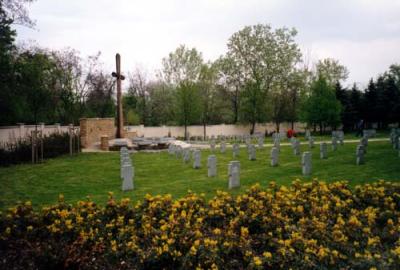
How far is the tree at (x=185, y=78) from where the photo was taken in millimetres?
40906

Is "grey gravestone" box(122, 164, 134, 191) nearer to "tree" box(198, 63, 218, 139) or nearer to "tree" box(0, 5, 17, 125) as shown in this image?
"tree" box(0, 5, 17, 125)

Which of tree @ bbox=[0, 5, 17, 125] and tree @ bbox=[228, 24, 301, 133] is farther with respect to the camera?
tree @ bbox=[228, 24, 301, 133]

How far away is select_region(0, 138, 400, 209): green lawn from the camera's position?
996cm

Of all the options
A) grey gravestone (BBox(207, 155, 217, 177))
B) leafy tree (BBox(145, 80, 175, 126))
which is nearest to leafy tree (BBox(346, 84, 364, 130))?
leafy tree (BBox(145, 80, 175, 126))

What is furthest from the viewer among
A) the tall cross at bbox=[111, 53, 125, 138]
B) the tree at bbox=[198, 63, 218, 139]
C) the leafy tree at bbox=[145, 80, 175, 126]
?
the leafy tree at bbox=[145, 80, 175, 126]

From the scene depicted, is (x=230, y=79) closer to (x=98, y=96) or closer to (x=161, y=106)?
(x=161, y=106)

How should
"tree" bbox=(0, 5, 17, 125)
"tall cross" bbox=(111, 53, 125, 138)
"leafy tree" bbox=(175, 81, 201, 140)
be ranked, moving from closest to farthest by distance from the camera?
1. "tree" bbox=(0, 5, 17, 125)
2. "tall cross" bbox=(111, 53, 125, 138)
3. "leafy tree" bbox=(175, 81, 201, 140)

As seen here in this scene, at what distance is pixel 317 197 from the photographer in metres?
6.76

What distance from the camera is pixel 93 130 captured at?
88.1 ft

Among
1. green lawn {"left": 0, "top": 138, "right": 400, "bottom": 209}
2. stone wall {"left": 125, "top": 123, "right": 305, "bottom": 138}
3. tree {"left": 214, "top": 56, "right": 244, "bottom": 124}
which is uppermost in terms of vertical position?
tree {"left": 214, "top": 56, "right": 244, "bottom": 124}

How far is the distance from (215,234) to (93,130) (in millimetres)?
23607

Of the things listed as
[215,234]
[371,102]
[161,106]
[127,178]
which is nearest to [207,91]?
[161,106]

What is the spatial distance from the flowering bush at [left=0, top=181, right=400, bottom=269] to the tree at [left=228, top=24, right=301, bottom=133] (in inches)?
1431

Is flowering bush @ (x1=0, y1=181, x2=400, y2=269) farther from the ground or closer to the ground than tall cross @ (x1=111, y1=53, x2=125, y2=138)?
closer to the ground
